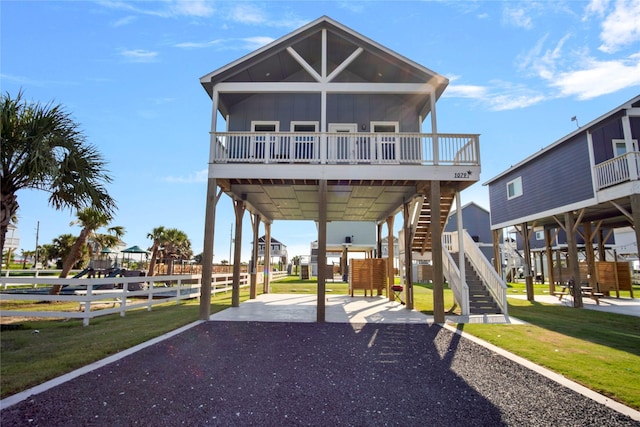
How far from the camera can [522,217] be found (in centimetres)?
1830

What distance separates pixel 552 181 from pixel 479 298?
28.8 feet

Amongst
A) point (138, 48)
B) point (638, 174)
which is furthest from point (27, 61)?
point (638, 174)

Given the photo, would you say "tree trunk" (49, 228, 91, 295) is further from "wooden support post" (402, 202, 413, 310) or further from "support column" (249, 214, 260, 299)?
"wooden support post" (402, 202, 413, 310)

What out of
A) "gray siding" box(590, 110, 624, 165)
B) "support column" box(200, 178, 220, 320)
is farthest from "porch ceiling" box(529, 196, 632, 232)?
"support column" box(200, 178, 220, 320)

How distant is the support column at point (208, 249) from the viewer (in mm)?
8798

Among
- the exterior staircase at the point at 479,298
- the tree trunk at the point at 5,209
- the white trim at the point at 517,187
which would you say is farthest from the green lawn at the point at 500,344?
the white trim at the point at 517,187

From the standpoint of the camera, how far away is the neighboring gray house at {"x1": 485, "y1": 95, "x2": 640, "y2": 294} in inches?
464

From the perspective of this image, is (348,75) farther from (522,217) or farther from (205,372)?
(522,217)

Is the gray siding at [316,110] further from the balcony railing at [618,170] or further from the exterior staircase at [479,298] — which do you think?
the balcony railing at [618,170]

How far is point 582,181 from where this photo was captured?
13906 millimetres

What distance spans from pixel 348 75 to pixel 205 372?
10933mm

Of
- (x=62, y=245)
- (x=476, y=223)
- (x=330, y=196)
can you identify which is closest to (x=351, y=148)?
(x=330, y=196)

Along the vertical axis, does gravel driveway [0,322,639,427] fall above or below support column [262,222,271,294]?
below

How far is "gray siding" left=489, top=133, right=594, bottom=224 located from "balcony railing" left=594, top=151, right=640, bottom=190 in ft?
1.42
